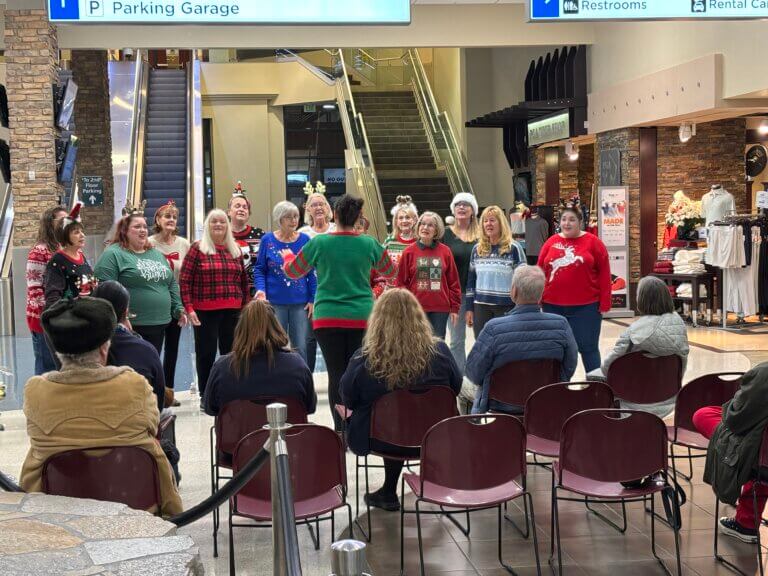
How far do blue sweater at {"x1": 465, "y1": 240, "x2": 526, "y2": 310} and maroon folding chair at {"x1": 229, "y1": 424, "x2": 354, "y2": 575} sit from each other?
3184 mm

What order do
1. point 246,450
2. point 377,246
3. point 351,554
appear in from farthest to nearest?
point 377,246 < point 246,450 < point 351,554

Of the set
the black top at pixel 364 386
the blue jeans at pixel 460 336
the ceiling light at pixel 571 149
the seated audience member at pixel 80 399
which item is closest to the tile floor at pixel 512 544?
the black top at pixel 364 386

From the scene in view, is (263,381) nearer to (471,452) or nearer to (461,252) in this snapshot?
(471,452)

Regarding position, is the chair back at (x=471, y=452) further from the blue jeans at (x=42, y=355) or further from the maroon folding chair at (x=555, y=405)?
the blue jeans at (x=42, y=355)

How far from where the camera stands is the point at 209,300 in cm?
661

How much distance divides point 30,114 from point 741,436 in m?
10.2

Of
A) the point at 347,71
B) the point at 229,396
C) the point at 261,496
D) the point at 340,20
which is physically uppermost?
the point at 347,71

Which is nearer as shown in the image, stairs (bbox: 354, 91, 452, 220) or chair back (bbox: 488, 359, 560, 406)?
chair back (bbox: 488, 359, 560, 406)

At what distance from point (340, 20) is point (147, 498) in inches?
145

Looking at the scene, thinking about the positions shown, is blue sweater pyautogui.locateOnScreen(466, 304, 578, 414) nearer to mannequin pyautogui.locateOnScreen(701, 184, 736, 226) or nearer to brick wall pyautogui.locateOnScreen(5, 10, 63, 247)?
mannequin pyautogui.locateOnScreen(701, 184, 736, 226)

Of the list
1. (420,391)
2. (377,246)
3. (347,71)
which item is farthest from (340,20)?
(347,71)

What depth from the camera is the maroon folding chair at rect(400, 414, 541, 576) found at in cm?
373

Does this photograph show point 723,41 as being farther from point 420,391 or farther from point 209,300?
point 420,391

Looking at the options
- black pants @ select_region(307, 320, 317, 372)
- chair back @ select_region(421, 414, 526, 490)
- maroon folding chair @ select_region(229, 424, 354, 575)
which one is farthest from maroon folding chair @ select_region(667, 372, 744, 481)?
black pants @ select_region(307, 320, 317, 372)
